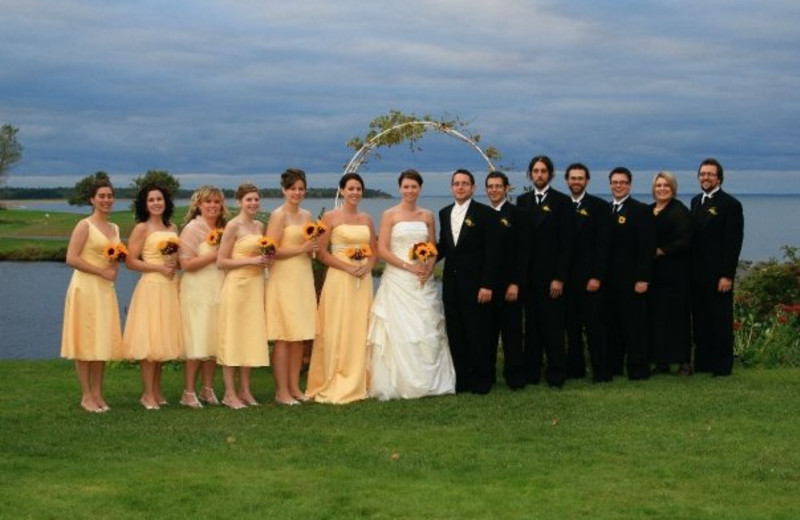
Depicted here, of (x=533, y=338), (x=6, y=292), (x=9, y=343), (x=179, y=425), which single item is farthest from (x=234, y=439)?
(x=6, y=292)

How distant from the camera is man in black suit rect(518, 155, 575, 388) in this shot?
492 inches

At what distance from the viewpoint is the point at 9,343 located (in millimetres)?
28766

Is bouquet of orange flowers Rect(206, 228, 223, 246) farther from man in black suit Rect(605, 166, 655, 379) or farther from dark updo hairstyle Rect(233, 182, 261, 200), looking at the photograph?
man in black suit Rect(605, 166, 655, 379)

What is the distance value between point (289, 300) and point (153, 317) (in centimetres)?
132

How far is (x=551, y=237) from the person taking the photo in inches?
491

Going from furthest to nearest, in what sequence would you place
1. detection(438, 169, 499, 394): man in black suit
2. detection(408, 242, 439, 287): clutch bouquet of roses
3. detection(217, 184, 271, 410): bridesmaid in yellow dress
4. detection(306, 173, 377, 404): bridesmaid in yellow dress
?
detection(438, 169, 499, 394): man in black suit < detection(306, 173, 377, 404): bridesmaid in yellow dress < detection(408, 242, 439, 287): clutch bouquet of roses < detection(217, 184, 271, 410): bridesmaid in yellow dress

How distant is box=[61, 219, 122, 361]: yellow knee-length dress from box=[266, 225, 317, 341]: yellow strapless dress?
157 cm

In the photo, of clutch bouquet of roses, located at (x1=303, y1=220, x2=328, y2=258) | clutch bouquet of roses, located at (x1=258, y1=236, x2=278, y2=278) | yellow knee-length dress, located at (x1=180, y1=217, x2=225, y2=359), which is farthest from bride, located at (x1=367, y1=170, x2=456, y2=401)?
yellow knee-length dress, located at (x1=180, y1=217, x2=225, y2=359)

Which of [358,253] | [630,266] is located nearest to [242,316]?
[358,253]

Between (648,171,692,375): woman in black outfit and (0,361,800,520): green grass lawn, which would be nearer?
(0,361,800,520): green grass lawn

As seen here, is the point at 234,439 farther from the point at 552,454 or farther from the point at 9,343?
the point at 9,343

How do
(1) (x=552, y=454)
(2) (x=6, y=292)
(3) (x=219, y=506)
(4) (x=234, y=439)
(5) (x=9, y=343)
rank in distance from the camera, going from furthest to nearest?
(2) (x=6, y=292)
(5) (x=9, y=343)
(4) (x=234, y=439)
(1) (x=552, y=454)
(3) (x=219, y=506)

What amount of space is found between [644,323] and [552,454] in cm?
421

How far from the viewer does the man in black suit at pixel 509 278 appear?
1220 cm
